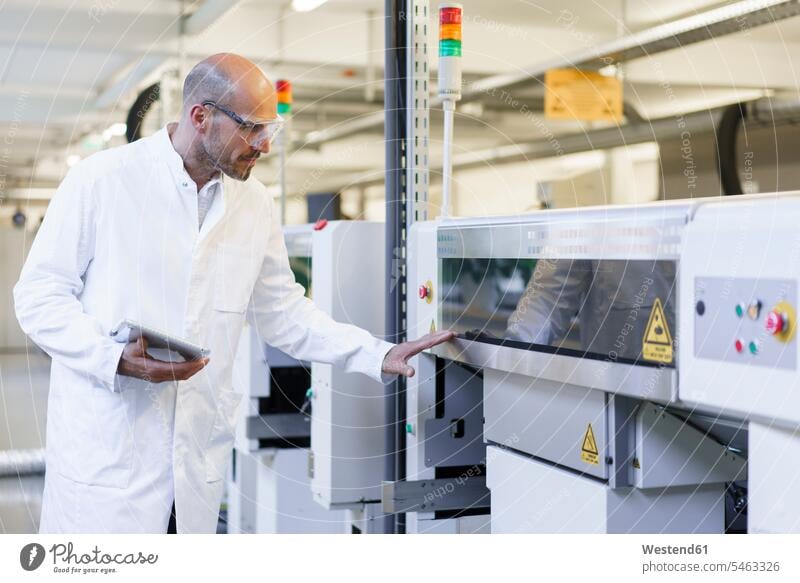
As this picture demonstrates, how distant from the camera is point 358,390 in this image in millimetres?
2322

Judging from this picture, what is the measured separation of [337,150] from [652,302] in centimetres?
926

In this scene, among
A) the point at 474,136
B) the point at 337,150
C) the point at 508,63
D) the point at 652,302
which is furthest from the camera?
the point at 337,150

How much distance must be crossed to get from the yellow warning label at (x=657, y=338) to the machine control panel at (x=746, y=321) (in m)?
0.07

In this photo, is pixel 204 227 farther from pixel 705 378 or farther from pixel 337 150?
pixel 337 150

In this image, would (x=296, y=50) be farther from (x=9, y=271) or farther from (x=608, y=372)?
(x=608, y=372)

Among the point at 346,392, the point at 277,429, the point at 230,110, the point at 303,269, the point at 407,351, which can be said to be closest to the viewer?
the point at 230,110

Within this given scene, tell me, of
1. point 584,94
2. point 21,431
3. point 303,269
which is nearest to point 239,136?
point 303,269

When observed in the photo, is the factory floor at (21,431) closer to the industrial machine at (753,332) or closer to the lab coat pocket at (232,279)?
the lab coat pocket at (232,279)

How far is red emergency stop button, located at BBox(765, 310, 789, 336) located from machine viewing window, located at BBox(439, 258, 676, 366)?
164mm

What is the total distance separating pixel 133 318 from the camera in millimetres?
1810

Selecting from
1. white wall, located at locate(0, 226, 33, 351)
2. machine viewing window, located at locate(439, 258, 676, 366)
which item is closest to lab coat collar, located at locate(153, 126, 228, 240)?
machine viewing window, located at locate(439, 258, 676, 366)

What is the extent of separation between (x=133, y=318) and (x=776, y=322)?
3.91 ft

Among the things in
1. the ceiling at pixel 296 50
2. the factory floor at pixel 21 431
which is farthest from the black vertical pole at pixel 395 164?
the ceiling at pixel 296 50

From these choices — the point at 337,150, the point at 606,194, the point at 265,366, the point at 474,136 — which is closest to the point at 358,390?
the point at 265,366
